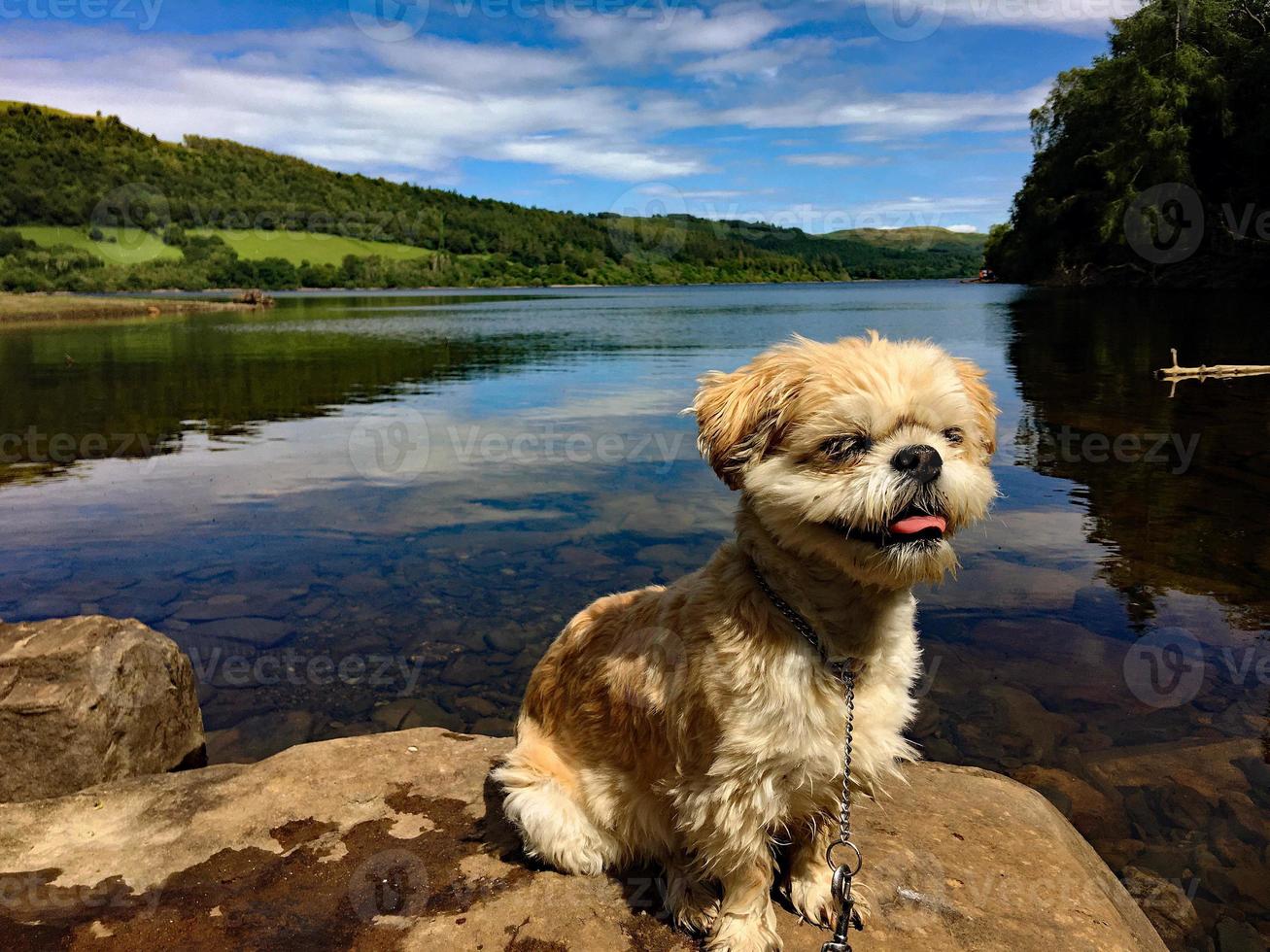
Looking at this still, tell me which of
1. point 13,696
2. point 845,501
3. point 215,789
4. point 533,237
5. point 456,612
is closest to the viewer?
point 845,501

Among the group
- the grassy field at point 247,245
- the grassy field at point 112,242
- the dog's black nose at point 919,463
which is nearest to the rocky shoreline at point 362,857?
the dog's black nose at point 919,463

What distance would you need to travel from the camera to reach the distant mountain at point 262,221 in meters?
129

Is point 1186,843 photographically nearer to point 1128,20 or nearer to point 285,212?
point 1128,20

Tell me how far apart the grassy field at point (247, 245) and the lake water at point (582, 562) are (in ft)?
460

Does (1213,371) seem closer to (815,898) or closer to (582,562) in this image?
(582,562)

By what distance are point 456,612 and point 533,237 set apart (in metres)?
184

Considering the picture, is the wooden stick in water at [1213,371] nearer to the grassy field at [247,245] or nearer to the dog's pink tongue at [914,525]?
the dog's pink tongue at [914,525]

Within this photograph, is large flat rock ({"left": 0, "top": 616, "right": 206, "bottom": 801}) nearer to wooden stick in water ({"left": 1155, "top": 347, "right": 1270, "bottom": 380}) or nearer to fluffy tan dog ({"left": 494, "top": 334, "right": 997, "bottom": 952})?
fluffy tan dog ({"left": 494, "top": 334, "right": 997, "bottom": 952})

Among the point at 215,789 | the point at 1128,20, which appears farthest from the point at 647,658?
the point at 1128,20

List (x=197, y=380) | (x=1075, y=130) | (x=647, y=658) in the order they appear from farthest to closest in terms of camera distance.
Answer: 1. (x=1075, y=130)
2. (x=197, y=380)
3. (x=647, y=658)

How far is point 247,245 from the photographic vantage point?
168125 millimetres

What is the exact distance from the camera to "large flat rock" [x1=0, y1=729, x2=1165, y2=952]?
12.6ft

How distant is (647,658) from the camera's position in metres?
3.94

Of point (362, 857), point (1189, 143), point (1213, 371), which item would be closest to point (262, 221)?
point (1189, 143)
